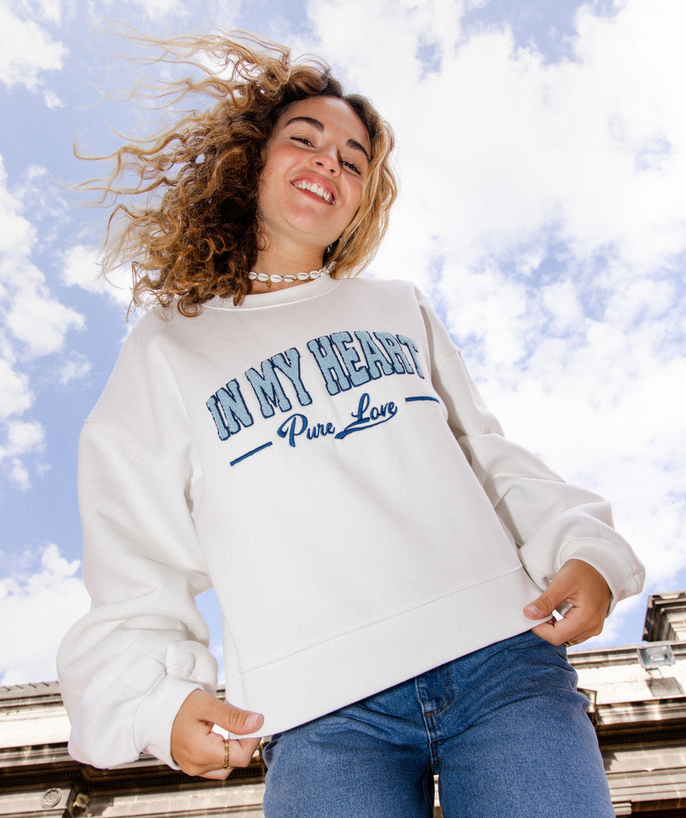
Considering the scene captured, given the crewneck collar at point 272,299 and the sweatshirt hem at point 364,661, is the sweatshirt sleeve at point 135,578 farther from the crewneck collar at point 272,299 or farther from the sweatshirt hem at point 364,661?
the crewneck collar at point 272,299

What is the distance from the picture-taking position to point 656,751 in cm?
698

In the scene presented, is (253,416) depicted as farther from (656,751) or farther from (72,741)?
(656,751)

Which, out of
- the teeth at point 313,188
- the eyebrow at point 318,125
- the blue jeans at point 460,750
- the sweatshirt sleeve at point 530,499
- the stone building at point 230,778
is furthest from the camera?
the stone building at point 230,778

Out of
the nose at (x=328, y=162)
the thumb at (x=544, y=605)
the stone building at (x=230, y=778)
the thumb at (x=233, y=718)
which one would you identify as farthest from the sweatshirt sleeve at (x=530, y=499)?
the stone building at (x=230, y=778)

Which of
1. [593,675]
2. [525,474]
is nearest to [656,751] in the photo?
[593,675]

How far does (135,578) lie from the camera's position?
1641mm

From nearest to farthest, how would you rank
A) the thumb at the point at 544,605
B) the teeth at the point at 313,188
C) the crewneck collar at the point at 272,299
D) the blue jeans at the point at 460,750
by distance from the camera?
1. the blue jeans at the point at 460,750
2. the thumb at the point at 544,605
3. the crewneck collar at the point at 272,299
4. the teeth at the point at 313,188

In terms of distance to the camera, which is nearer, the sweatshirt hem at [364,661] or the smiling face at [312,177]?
the sweatshirt hem at [364,661]

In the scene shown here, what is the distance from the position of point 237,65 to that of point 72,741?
2.70 m

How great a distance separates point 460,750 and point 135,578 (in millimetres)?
956

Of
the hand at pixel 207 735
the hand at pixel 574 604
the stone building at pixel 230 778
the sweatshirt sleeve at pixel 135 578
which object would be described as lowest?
the stone building at pixel 230 778

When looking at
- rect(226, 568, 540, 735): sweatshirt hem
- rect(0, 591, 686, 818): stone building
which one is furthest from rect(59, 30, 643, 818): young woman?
rect(0, 591, 686, 818): stone building

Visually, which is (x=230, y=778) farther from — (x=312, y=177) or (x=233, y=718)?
(x=312, y=177)

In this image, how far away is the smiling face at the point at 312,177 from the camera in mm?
2283
